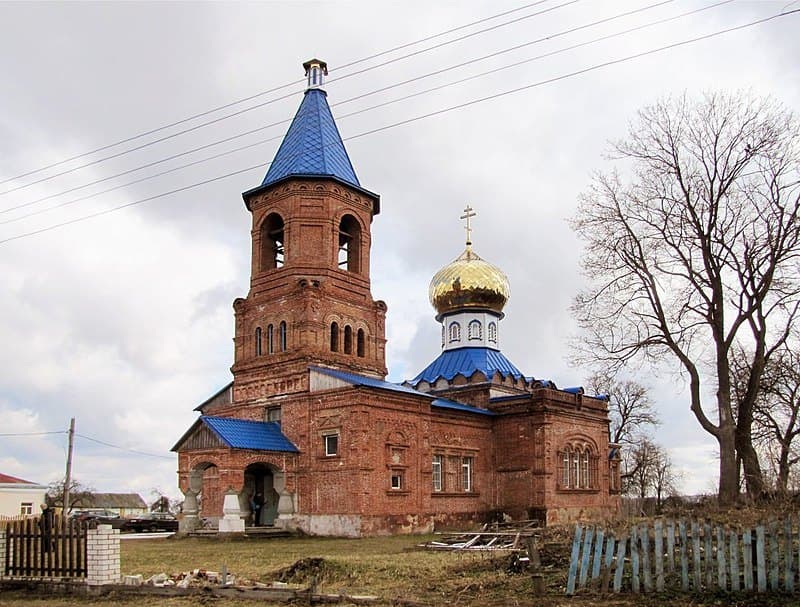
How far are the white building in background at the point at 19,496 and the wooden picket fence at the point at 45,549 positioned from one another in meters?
34.3

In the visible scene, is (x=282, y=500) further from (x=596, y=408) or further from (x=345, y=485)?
(x=596, y=408)

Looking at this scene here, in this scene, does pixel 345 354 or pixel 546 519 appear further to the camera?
pixel 546 519

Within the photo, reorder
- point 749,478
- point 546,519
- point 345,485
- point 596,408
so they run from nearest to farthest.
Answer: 1. point 749,478
2. point 345,485
3. point 546,519
4. point 596,408

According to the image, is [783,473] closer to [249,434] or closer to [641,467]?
[249,434]

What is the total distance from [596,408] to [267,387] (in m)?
14.2

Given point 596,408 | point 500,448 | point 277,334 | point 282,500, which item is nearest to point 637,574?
point 282,500

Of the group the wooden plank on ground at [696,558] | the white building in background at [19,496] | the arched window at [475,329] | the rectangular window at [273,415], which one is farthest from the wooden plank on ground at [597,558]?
the white building in background at [19,496]

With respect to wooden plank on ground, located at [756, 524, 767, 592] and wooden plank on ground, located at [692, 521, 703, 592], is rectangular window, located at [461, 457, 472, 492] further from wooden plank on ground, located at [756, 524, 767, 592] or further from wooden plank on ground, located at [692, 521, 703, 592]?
wooden plank on ground, located at [756, 524, 767, 592]

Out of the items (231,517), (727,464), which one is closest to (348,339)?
(231,517)

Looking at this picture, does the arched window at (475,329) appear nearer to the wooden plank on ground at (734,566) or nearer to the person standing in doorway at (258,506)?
the person standing in doorway at (258,506)

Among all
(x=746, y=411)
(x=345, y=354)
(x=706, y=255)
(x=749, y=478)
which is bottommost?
(x=749, y=478)

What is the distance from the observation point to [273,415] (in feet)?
94.7

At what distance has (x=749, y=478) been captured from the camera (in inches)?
859

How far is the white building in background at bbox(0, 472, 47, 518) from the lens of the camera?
4575cm
